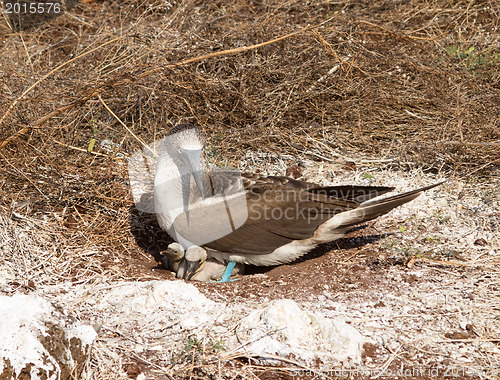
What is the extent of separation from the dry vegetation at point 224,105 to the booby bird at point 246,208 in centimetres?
61

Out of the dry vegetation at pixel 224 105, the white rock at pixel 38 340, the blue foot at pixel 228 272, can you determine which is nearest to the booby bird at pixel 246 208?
the blue foot at pixel 228 272

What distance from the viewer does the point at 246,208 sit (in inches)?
181

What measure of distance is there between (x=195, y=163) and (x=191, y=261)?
0.84 m

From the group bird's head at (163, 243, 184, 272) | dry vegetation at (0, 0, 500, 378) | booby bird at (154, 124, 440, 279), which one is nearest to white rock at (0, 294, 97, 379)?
dry vegetation at (0, 0, 500, 378)

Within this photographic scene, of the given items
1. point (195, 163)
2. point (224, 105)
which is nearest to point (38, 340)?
point (195, 163)

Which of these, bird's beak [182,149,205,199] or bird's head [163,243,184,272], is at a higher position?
bird's beak [182,149,205,199]

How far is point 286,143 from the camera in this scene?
613cm

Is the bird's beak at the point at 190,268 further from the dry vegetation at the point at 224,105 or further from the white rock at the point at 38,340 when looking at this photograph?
the white rock at the point at 38,340

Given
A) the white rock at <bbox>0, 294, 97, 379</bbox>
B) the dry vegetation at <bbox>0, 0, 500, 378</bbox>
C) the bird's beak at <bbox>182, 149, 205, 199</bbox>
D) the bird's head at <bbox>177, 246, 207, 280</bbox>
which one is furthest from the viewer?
the dry vegetation at <bbox>0, 0, 500, 378</bbox>

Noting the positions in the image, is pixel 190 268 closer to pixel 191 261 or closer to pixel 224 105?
pixel 191 261

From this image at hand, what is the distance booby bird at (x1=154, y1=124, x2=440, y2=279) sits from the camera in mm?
4586

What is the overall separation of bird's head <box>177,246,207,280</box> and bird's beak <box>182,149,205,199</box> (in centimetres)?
50

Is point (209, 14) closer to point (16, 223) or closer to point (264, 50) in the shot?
point (264, 50)

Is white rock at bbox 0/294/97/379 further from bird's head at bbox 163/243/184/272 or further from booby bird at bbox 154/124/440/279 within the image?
booby bird at bbox 154/124/440/279
